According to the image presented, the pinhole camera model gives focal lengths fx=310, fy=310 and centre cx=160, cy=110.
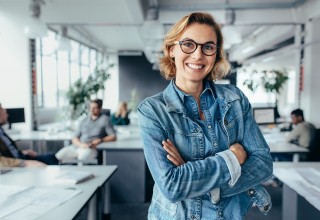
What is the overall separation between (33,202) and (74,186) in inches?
13.8

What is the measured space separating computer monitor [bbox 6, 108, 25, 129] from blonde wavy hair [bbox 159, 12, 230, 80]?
4.40 m

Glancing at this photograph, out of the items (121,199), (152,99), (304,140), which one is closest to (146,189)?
(121,199)

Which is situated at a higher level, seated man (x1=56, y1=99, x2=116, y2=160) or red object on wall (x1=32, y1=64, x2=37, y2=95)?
red object on wall (x1=32, y1=64, x2=37, y2=95)

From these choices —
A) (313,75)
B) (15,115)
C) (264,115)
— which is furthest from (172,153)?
(313,75)

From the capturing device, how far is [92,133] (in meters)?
4.68

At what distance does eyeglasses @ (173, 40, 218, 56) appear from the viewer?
3.88 feet

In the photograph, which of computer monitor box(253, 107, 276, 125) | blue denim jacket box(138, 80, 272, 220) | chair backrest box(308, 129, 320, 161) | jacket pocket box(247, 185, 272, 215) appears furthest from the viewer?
computer monitor box(253, 107, 276, 125)

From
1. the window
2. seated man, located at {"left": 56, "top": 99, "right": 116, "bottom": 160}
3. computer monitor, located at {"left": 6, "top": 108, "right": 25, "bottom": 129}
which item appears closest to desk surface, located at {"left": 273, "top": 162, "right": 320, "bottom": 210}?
seated man, located at {"left": 56, "top": 99, "right": 116, "bottom": 160}

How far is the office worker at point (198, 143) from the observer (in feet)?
3.67

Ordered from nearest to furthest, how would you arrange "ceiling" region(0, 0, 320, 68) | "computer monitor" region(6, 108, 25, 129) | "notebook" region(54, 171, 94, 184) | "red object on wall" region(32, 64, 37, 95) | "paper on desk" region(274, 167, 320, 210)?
"paper on desk" region(274, 167, 320, 210), "notebook" region(54, 171, 94, 184), "computer monitor" region(6, 108, 25, 129), "ceiling" region(0, 0, 320, 68), "red object on wall" region(32, 64, 37, 95)

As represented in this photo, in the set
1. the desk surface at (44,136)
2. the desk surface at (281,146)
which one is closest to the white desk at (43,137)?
the desk surface at (44,136)

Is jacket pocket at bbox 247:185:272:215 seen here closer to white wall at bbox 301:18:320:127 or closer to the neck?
the neck

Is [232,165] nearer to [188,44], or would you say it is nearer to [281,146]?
[188,44]

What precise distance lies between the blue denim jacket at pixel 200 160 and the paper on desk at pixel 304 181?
2.30ft
